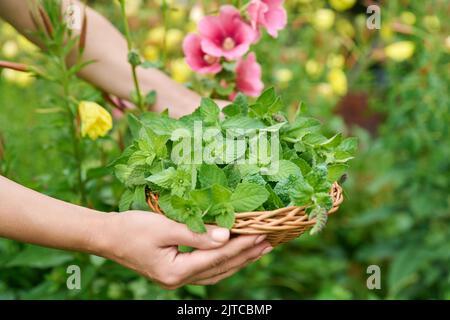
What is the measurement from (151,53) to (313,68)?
0.61 metres

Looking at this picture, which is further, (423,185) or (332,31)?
(332,31)

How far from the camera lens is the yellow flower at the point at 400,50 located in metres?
2.22

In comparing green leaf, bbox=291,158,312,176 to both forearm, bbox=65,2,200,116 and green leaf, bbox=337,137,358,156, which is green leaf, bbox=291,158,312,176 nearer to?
green leaf, bbox=337,137,358,156

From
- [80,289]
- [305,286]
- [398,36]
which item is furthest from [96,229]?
[398,36]

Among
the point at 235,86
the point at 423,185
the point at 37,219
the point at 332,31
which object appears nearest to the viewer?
the point at 37,219

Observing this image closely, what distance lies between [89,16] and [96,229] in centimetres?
55

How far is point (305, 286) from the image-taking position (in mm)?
2344

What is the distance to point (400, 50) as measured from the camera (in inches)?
87.4

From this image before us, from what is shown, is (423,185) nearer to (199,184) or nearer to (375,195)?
(375,195)

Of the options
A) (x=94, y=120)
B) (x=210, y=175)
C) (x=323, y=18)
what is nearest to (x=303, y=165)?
(x=210, y=175)

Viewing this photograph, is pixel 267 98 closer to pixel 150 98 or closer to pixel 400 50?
pixel 150 98

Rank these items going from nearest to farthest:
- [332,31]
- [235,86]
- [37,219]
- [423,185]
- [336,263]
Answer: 1. [37,219]
2. [235,86]
3. [423,185]
4. [336,263]
5. [332,31]

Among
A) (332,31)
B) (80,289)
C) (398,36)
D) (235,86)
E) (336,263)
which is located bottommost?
(80,289)

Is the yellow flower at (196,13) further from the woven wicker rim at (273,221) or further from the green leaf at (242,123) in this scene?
the woven wicker rim at (273,221)
